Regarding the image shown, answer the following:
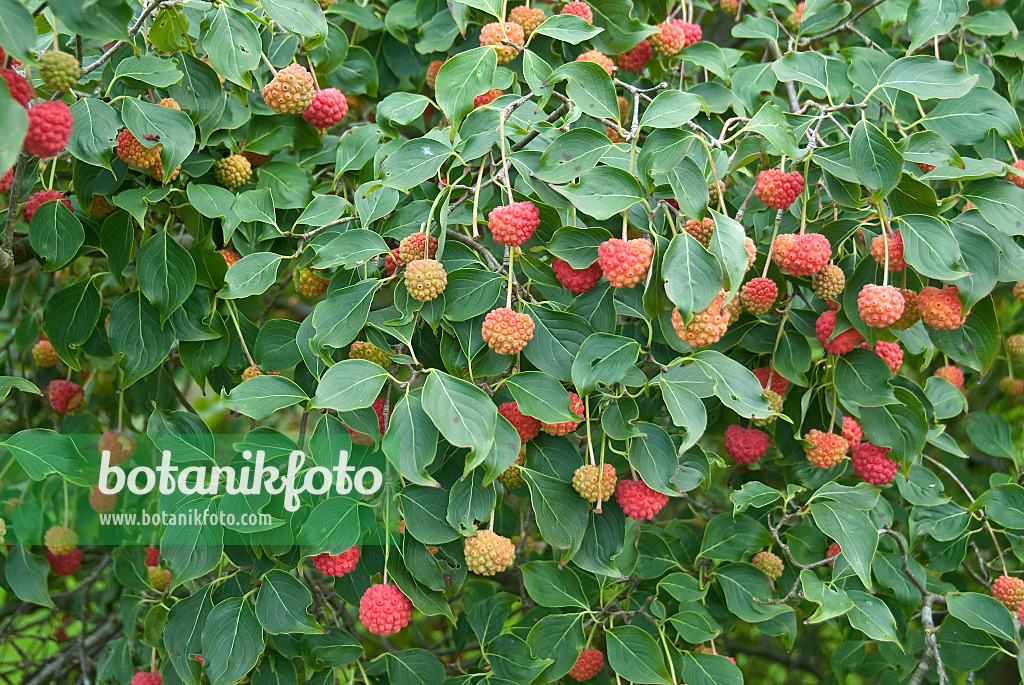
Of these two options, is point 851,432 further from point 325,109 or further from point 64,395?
point 64,395

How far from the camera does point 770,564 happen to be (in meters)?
1.37

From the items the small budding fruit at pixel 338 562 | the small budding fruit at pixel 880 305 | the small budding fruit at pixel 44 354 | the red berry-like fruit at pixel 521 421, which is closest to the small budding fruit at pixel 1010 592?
the small budding fruit at pixel 880 305

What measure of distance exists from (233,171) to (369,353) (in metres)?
0.45

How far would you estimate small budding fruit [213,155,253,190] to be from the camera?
1412 mm

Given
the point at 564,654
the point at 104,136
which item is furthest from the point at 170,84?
the point at 564,654

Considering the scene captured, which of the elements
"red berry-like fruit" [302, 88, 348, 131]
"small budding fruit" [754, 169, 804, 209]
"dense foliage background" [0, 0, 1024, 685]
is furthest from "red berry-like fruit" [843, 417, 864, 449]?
"red berry-like fruit" [302, 88, 348, 131]

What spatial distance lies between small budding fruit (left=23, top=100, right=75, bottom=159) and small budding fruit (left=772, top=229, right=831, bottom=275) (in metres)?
0.94

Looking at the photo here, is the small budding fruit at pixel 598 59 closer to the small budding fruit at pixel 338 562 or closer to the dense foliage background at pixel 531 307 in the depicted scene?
the dense foliage background at pixel 531 307

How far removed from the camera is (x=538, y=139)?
3.97ft

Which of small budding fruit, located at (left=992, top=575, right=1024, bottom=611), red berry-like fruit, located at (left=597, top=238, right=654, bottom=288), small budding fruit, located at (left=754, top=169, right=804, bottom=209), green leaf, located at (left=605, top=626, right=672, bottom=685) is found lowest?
small budding fruit, located at (left=992, top=575, right=1024, bottom=611)

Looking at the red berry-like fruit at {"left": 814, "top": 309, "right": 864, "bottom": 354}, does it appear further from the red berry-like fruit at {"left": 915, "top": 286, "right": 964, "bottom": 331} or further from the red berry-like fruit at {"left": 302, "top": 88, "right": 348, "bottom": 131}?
the red berry-like fruit at {"left": 302, "top": 88, "right": 348, "bottom": 131}

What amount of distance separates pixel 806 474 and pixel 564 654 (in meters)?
0.60

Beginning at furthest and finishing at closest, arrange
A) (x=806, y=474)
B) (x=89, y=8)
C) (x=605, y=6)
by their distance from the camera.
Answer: (x=806, y=474)
(x=605, y=6)
(x=89, y=8)

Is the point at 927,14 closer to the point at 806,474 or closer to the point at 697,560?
the point at 806,474
